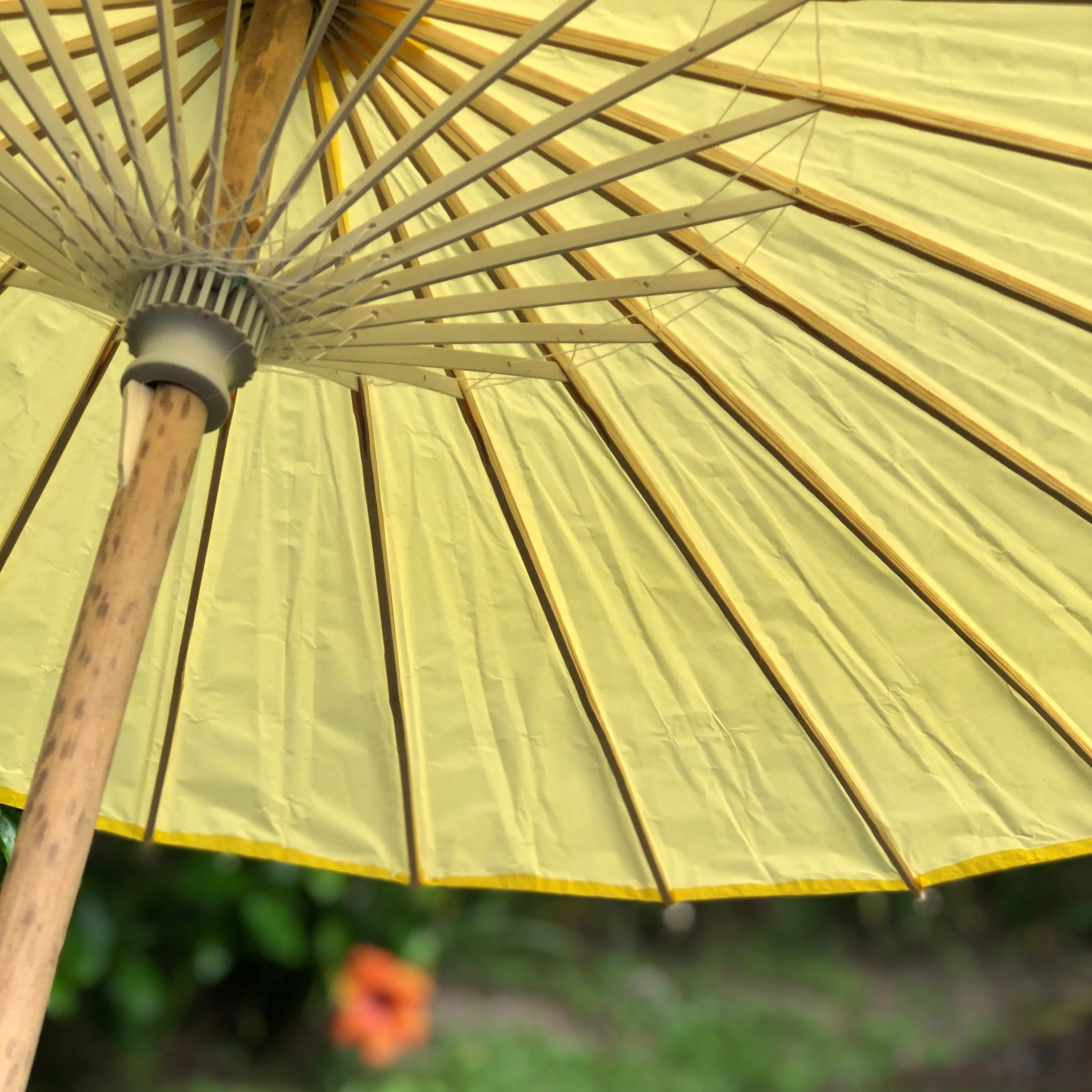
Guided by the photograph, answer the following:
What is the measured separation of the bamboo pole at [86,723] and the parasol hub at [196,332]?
0.8 inches

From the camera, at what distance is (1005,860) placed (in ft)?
4.65

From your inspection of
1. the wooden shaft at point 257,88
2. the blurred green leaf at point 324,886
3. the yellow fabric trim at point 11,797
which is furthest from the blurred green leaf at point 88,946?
the wooden shaft at point 257,88

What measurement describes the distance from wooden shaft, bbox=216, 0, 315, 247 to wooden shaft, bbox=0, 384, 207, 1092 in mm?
230

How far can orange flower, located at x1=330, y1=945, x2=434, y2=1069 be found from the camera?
2.55 metres

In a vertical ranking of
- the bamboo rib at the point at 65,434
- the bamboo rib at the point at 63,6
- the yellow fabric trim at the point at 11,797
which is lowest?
the yellow fabric trim at the point at 11,797

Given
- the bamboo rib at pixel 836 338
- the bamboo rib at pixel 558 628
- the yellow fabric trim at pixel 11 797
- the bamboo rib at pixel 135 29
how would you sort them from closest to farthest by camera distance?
the bamboo rib at pixel 836 338 → the bamboo rib at pixel 135 29 → the bamboo rib at pixel 558 628 → the yellow fabric trim at pixel 11 797

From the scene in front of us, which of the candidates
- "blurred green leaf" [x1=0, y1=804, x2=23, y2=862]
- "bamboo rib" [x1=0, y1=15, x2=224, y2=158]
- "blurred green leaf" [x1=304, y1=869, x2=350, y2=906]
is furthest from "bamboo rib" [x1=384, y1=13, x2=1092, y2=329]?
"blurred green leaf" [x1=304, y1=869, x2=350, y2=906]

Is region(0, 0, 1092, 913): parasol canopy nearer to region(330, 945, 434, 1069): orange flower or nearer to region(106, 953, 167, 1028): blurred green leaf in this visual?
region(106, 953, 167, 1028): blurred green leaf

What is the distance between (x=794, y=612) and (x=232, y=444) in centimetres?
73

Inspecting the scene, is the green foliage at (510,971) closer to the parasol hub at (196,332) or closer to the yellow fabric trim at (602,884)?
the yellow fabric trim at (602,884)

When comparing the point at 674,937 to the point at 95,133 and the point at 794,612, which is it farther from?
the point at 95,133

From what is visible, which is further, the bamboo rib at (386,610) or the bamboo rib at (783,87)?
the bamboo rib at (386,610)

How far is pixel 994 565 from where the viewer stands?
132 centimetres

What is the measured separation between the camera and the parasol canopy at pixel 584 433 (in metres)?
1.07
